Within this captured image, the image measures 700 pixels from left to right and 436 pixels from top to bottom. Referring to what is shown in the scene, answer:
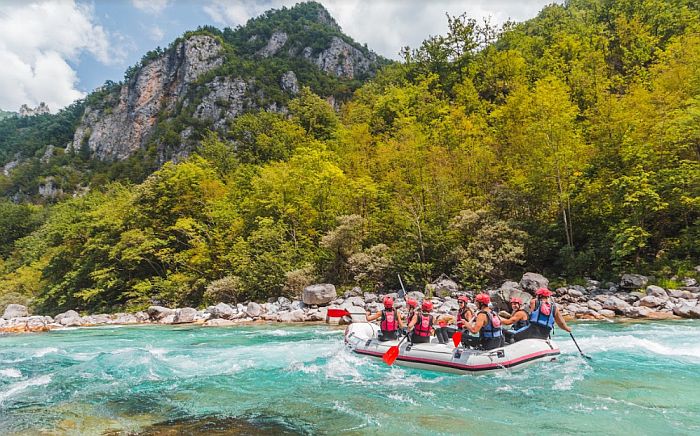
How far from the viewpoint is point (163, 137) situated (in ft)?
223

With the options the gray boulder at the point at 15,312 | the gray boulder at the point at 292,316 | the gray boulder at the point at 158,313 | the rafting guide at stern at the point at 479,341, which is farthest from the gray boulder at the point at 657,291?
the gray boulder at the point at 15,312

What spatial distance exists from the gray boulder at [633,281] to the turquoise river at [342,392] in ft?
12.8

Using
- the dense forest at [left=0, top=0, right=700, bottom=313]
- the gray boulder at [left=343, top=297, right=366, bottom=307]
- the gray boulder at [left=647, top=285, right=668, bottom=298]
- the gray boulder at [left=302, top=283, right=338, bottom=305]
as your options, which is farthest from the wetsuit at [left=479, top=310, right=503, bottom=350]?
the gray boulder at [left=302, top=283, right=338, bottom=305]

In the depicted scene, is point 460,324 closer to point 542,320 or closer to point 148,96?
point 542,320

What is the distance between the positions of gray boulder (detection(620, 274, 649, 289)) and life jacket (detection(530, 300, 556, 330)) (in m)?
9.29

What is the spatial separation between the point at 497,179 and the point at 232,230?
624 inches

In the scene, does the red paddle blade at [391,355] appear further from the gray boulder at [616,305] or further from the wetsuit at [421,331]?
the gray boulder at [616,305]

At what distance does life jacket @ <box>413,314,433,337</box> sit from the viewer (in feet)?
31.6

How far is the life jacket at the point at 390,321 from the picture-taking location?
10.4 m

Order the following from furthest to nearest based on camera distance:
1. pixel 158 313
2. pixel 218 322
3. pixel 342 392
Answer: pixel 158 313, pixel 218 322, pixel 342 392

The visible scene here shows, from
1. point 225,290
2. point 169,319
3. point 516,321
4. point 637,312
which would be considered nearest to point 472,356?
point 516,321

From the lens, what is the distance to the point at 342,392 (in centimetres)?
788

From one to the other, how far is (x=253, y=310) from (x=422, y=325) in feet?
38.7

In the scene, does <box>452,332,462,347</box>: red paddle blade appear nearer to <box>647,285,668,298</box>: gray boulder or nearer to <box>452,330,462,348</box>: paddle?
<box>452,330,462,348</box>: paddle
